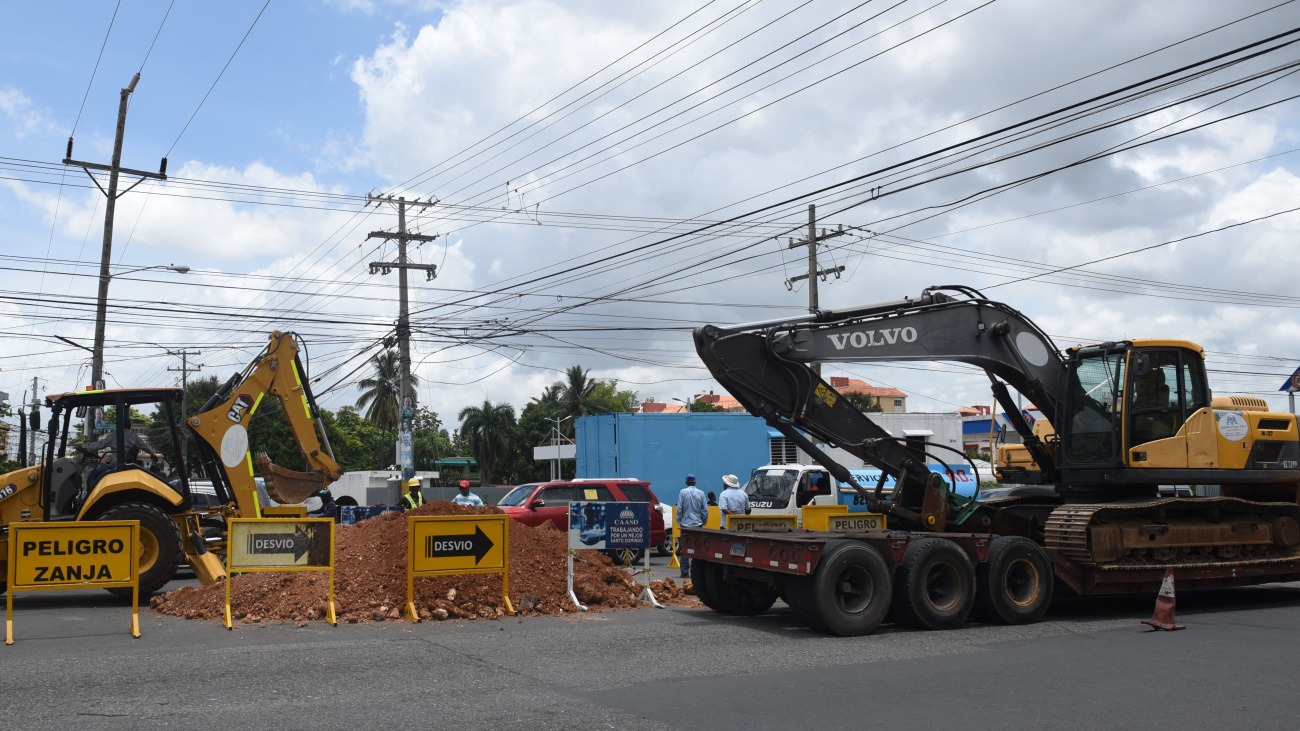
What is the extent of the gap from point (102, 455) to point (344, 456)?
7340 cm

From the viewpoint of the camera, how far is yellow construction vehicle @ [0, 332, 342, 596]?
1458 cm

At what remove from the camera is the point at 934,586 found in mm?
12266

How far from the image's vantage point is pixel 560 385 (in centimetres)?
8231

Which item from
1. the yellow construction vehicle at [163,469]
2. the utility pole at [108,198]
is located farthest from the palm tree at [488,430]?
the yellow construction vehicle at [163,469]

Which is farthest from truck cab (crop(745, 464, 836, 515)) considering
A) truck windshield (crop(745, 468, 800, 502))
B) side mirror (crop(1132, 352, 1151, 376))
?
side mirror (crop(1132, 352, 1151, 376))

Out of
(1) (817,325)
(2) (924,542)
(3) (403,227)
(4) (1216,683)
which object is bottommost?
(4) (1216,683)

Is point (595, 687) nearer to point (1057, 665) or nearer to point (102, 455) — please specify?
point (1057, 665)

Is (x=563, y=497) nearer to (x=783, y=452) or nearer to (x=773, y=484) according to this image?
(x=773, y=484)

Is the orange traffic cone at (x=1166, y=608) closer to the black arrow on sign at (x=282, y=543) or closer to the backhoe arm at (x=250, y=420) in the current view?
the black arrow on sign at (x=282, y=543)

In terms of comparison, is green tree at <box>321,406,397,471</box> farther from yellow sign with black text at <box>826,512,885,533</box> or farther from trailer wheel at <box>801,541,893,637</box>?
trailer wheel at <box>801,541,893,637</box>

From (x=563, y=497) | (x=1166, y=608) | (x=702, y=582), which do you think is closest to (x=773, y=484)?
(x=563, y=497)

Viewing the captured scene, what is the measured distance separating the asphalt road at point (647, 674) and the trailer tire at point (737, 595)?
52 cm

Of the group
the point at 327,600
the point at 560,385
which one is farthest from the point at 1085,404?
the point at 560,385

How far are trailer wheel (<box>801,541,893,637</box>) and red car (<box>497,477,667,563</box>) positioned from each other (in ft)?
30.3
